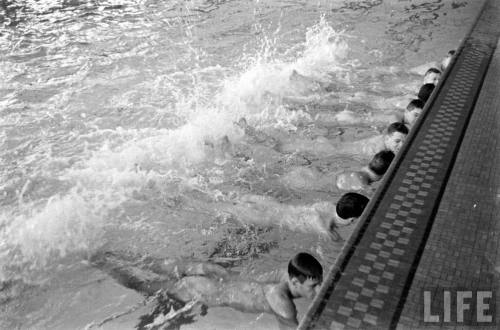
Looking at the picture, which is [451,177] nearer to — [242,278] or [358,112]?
[242,278]

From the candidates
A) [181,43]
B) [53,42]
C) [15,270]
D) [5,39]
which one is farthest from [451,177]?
[5,39]

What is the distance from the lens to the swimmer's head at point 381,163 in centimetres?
420

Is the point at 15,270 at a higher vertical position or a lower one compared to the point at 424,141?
lower

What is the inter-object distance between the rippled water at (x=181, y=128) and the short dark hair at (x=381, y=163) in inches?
19.5

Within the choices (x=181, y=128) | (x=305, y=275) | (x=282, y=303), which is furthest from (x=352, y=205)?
(x=181, y=128)

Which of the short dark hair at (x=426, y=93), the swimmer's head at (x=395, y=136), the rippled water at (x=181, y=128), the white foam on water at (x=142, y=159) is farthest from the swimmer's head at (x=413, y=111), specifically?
the white foam on water at (x=142, y=159)

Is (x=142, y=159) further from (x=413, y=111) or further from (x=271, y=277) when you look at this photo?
(x=413, y=111)

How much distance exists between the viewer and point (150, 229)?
4.30 metres

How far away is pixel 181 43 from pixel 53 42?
241cm

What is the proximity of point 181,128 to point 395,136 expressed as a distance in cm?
254

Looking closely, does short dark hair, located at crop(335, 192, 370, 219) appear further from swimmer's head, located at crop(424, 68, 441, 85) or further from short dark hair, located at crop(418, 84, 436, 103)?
swimmer's head, located at crop(424, 68, 441, 85)

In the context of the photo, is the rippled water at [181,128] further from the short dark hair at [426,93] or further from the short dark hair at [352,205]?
the short dark hair at [426,93]

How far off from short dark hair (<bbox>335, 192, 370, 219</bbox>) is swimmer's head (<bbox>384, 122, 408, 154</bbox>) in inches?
40.1

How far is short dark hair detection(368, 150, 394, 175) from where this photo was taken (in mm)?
4195
